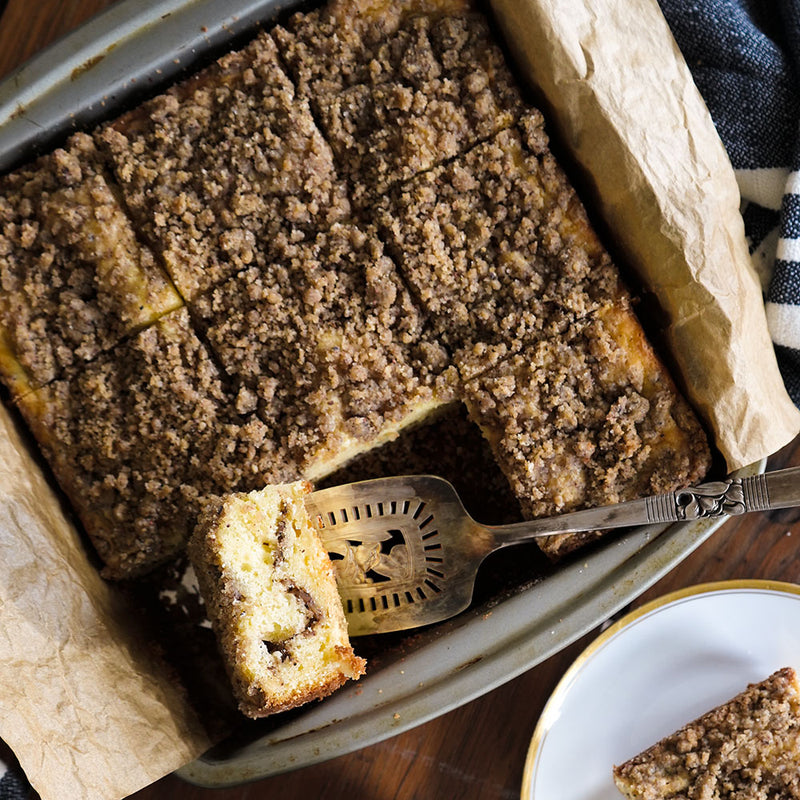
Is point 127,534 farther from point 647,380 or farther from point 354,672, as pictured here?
point 647,380

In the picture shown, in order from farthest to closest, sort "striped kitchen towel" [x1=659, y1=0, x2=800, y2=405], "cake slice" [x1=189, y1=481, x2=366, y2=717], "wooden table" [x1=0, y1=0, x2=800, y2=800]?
"wooden table" [x1=0, y1=0, x2=800, y2=800] → "striped kitchen towel" [x1=659, y1=0, x2=800, y2=405] → "cake slice" [x1=189, y1=481, x2=366, y2=717]

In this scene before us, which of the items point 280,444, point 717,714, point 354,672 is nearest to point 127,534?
point 280,444

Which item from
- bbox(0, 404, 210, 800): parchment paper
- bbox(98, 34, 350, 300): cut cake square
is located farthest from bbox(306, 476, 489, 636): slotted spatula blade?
bbox(98, 34, 350, 300): cut cake square

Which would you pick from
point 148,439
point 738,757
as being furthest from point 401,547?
point 738,757

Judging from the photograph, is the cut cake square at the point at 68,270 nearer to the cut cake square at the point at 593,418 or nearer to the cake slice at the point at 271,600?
the cake slice at the point at 271,600

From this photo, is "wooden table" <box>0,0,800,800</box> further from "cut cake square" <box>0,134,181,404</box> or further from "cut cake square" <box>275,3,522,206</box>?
"cut cake square" <box>275,3,522,206</box>
